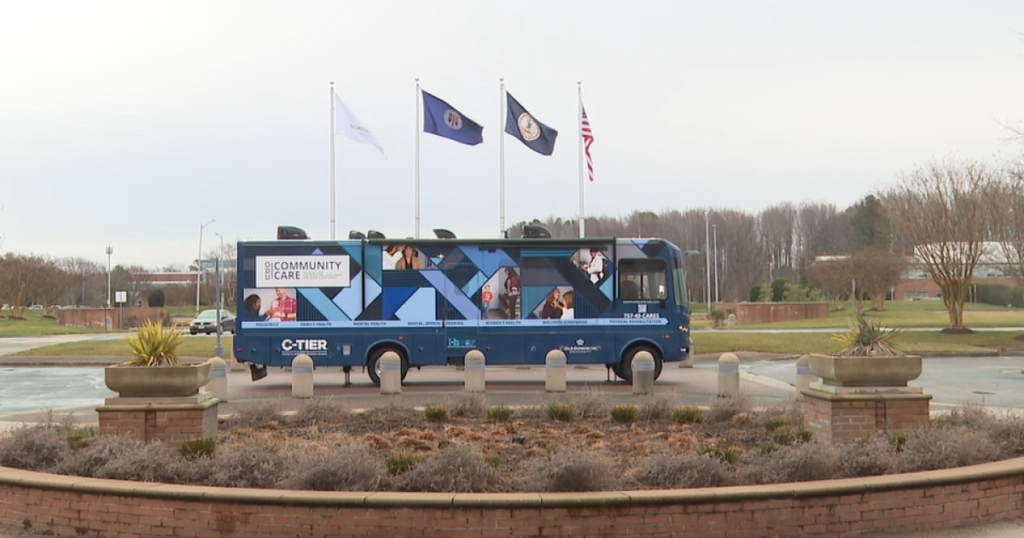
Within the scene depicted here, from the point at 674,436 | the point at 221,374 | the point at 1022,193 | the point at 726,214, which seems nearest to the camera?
the point at 674,436

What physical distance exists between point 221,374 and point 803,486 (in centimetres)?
1354

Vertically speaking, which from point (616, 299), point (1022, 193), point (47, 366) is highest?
point (1022, 193)

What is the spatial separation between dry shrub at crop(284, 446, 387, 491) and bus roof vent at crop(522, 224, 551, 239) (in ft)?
47.3

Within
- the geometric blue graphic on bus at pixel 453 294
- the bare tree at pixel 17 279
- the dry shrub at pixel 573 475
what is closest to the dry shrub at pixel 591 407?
the dry shrub at pixel 573 475

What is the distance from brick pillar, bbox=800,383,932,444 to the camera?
9.67 meters

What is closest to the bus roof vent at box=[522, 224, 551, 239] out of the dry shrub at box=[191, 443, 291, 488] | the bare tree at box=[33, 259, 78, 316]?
the dry shrub at box=[191, 443, 291, 488]

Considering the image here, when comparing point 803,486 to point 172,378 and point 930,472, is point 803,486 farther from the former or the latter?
point 172,378

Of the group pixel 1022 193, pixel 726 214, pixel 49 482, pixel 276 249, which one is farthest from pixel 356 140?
pixel 726 214

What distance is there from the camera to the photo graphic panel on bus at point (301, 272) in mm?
21375

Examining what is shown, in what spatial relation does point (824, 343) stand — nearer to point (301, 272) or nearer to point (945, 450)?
point (301, 272)

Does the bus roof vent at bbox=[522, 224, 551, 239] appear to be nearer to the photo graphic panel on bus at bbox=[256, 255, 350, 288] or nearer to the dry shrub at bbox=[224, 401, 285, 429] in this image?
the photo graphic panel on bus at bbox=[256, 255, 350, 288]

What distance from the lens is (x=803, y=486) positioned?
742 cm

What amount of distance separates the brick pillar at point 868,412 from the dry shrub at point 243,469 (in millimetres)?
5576

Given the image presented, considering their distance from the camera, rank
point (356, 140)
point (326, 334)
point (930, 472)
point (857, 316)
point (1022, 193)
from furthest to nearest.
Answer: point (1022, 193), point (356, 140), point (326, 334), point (857, 316), point (930, 472)
